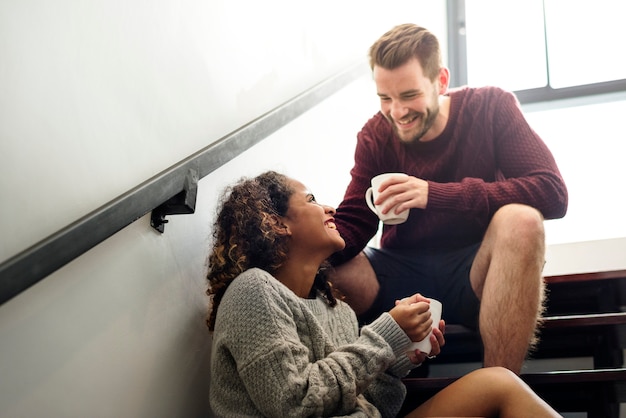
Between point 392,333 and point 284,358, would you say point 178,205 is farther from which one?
point 392,333

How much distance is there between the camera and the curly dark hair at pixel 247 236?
65.4 inches

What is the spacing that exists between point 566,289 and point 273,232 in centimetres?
95

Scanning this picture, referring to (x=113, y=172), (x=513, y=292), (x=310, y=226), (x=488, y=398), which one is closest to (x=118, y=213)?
(x=113, y=172)

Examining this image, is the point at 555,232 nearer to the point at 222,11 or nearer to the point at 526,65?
the point at 526,65

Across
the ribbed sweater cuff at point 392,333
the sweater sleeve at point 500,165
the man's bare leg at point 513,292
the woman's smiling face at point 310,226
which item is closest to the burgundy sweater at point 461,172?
the sweater sleeve at point 500,165

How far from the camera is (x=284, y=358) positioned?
4.54ft

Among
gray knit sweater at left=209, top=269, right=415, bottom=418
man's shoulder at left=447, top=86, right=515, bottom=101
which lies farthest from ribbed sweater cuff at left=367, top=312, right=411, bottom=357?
man's shoulder at left=447, top=86, right=515, bottom=101

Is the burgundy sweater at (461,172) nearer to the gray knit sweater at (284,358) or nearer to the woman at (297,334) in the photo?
the woman at (297,334)

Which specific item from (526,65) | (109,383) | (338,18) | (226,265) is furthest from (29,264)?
(526,65)

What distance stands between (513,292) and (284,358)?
2.12 ft

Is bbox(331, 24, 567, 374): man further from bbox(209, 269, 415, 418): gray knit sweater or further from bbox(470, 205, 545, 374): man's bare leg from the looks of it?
bbox(209, 269, 415, 418): gray knit sweater

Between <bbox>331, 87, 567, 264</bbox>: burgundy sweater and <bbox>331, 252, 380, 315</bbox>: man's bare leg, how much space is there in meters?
0.03

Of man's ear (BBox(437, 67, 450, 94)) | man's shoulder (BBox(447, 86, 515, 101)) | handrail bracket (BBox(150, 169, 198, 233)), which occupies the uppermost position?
man's ear (BBox(437, 67, 450, 94))

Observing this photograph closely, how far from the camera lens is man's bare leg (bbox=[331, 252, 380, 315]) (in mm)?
2072
